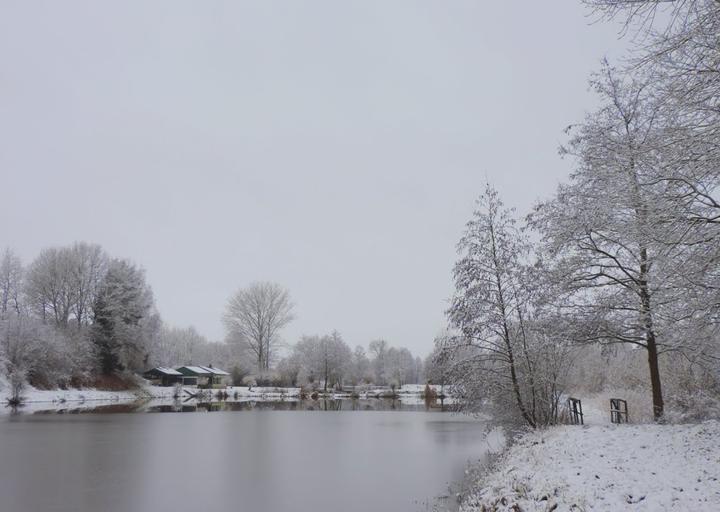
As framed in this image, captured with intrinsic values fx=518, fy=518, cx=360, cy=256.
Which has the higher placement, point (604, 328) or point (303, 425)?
point (604, 328)

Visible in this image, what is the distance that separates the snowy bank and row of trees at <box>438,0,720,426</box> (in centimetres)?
201

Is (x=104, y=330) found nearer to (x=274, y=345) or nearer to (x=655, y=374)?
(x=274, y=345)

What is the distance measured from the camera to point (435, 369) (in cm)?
1689

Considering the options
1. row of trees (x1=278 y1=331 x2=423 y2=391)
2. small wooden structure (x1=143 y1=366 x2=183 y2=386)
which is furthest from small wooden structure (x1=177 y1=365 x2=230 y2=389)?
row of trees (x1=278 y1=331 x2=423 y2=391)

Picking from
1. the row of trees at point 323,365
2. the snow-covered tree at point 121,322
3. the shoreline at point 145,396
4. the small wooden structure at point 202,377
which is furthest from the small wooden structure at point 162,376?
the row of trees at point 323,365

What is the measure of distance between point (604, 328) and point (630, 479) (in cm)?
575

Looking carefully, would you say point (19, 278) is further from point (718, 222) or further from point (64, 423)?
point (718, 222)

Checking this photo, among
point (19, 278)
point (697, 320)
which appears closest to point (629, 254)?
point (697, 320)

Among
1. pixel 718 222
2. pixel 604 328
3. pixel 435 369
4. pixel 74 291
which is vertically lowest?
pixel 435 369

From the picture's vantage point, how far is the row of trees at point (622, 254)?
7.16 m

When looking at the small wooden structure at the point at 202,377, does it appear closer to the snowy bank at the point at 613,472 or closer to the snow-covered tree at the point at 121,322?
the snow-covered tree at the point at 121,322

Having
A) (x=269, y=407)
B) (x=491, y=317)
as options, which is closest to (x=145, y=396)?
(x=269, y=407)

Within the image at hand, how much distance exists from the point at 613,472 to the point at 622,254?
21.3ft

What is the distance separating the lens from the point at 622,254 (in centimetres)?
1316
